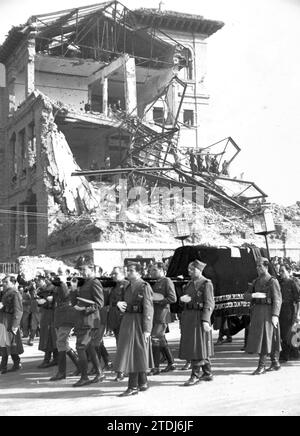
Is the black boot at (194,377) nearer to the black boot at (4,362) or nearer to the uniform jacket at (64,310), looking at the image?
the uniform jacket at (64,310)

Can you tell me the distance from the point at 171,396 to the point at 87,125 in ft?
97.2

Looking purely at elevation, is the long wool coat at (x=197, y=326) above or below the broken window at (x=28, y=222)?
below

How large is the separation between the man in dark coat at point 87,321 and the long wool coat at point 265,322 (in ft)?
8.19

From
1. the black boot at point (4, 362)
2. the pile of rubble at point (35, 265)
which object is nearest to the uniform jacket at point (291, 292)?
the black boot at point (4, 362)

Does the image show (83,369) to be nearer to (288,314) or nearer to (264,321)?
(264,321)

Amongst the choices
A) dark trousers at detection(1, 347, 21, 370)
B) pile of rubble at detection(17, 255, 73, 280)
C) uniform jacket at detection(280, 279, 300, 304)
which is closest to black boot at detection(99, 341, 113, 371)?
→ dark trousers at detection(1, 347, 21, 370)

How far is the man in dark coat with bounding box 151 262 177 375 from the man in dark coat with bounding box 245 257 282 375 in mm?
1387

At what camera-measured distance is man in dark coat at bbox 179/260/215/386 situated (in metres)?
8.78

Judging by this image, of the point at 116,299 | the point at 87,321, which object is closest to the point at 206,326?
the point at 87,321

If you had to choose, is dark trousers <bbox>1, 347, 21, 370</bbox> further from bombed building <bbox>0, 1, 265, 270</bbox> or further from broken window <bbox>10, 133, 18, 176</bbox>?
broken window <bbox>10, 133, 18, 176</bbox>

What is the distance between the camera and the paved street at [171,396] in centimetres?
710

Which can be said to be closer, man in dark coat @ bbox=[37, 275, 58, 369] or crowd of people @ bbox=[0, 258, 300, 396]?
crowd of people @ bbox=[0, 258, 300, 396]

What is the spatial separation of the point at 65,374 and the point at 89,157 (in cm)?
3033
